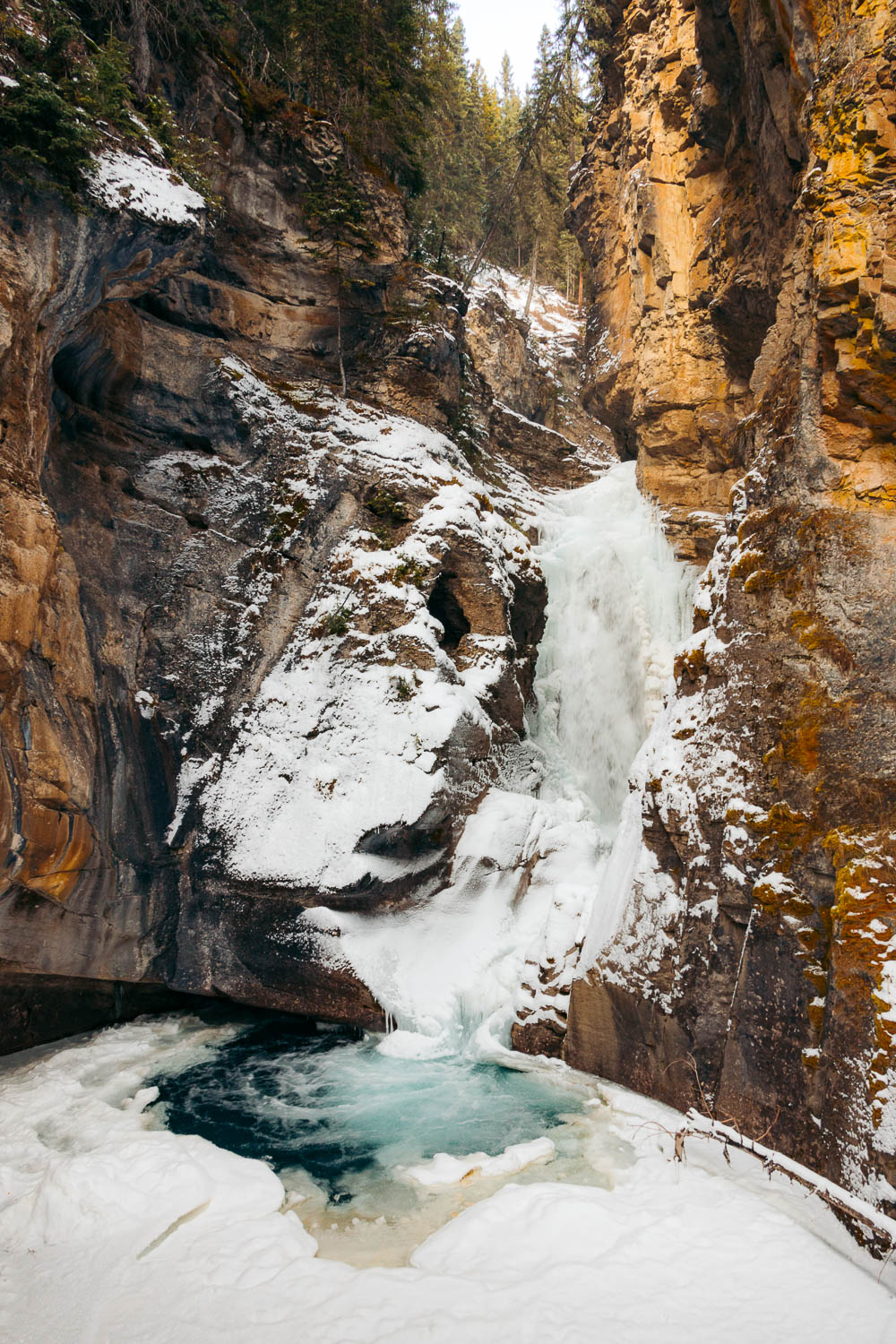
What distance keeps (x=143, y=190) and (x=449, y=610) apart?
7.99m

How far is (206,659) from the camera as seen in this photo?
11000 millimetres

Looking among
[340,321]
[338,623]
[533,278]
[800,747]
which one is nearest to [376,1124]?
[800,747]

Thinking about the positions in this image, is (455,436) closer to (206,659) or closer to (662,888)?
(206,659)

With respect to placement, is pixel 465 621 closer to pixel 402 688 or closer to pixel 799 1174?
pixel 402 688

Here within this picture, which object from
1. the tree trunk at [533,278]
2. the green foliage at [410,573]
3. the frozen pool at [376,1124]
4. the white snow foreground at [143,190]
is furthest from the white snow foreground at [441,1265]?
the tree trunk at [533,278]

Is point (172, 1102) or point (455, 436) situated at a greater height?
point (455, 436)

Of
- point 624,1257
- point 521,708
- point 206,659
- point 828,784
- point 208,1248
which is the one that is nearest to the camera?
point 624,1257

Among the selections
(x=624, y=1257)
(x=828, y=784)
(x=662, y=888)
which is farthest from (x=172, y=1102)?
(x=828, y=784)

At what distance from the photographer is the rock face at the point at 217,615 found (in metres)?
8.50

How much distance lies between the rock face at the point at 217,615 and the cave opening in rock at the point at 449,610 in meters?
0.08

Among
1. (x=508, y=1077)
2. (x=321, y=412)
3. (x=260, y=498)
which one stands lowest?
(x=508, y=1077)

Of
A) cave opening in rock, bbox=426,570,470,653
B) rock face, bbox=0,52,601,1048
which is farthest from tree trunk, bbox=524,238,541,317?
cave opening in rock, bbox=426,570,470,653

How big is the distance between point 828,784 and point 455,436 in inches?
521

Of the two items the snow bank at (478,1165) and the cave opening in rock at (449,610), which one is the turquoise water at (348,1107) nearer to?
the snow bank at (478,1165)
